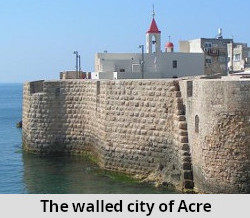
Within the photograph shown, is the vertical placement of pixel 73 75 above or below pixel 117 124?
above

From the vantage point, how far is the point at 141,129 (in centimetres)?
2083

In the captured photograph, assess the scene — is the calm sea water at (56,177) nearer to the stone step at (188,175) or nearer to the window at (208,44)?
the stone step at (188,175)

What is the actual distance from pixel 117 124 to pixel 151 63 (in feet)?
50.2

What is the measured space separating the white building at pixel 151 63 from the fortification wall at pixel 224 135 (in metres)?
18.3

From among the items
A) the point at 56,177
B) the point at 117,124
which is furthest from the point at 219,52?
the point at 56,177

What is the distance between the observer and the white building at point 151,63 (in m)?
36.0

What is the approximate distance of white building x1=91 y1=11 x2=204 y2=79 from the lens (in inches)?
1416

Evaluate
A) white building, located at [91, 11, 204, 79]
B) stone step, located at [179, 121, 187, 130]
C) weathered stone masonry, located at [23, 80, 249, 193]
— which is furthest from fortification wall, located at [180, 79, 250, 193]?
white building, located at [91, 11, 204, 79]

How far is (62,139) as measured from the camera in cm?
2627

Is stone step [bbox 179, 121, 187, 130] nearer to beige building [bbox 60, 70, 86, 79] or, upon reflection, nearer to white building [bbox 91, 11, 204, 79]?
white building [bbox 91, 11, 204, 79]

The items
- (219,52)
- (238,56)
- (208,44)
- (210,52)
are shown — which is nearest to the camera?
(210,52)

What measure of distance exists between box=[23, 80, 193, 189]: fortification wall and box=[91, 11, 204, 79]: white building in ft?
29.5

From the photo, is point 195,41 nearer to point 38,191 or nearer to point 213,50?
point 213,50

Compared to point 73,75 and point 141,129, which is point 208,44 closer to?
point 73,75
